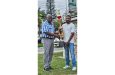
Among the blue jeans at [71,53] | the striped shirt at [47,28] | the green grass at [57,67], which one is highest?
the striped shirt at [47,28]

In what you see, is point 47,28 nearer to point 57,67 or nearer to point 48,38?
point 48,38

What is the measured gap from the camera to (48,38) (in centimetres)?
543

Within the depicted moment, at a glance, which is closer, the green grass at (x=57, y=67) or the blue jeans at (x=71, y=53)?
the green grass at (x=57, y=67)

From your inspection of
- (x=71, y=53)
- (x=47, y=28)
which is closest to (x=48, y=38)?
(x=47, y=28)

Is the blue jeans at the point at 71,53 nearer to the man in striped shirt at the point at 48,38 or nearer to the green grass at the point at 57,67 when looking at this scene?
the green grass at the point at 57,67

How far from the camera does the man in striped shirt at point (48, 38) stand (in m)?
5.40

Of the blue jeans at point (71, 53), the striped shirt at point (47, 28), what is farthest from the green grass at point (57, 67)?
the striped shirt at point (47, 28)

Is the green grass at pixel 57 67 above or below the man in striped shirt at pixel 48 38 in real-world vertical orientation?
below

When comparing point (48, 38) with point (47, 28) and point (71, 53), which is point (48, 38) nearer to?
point (47, 28)

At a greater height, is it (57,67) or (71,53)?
(71,53)

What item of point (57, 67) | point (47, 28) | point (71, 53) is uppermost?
point (47, 28)
